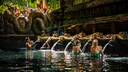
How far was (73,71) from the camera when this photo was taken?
1947cm

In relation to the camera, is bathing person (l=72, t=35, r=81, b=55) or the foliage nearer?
bathing person (l=72, t=35, r=81, b=55)

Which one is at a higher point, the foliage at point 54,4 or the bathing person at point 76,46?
the foliage at point 54,4

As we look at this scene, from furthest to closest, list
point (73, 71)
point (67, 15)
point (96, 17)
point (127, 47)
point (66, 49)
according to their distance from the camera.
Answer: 1. point (67, 15)
2. point (96, 17)
3. point (66, 49)
4. point (127, 47)
5. point (73, 71)

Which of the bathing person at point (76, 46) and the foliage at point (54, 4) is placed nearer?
the bathing person at point (76, 46)

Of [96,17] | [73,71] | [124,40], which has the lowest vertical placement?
[73,71]

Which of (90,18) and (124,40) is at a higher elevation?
(90,18)

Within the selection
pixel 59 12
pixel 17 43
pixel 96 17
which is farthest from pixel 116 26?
pixel 59 12

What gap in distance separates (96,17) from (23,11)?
1366 cm

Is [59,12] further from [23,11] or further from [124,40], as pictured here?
[124,40]

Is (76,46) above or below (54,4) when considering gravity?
below

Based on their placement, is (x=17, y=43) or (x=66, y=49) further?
(x=17, y=43)

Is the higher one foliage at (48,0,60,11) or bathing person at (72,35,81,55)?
foliage at (48,0,60,11)

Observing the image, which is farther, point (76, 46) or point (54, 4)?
point (54, 4)

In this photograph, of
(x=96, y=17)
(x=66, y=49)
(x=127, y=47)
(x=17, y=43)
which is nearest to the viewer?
(x=127, y=47)
